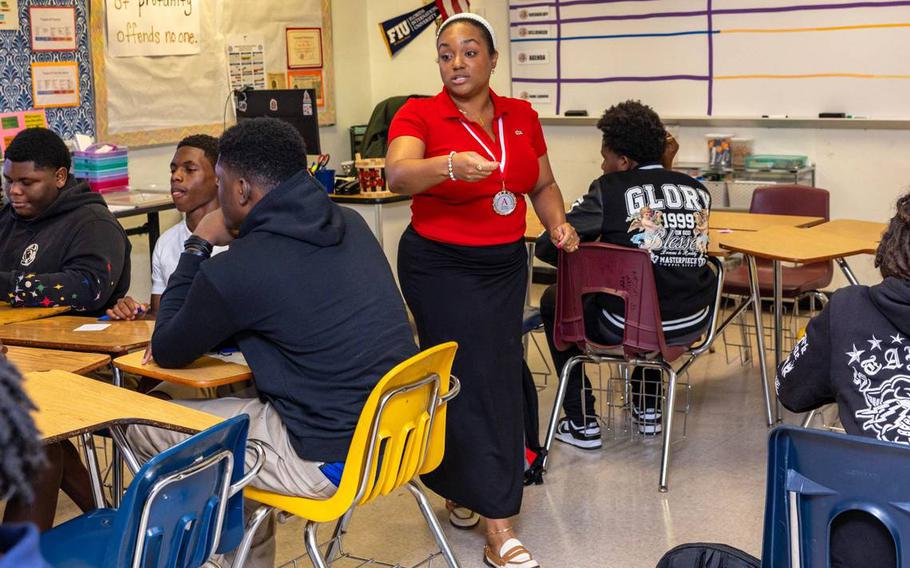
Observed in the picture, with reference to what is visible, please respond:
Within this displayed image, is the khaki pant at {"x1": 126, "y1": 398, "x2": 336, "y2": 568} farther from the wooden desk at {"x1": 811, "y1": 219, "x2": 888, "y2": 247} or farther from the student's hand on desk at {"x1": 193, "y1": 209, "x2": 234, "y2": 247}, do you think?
the wooden desk at {"x1": 811, "y1": 219, "x2": 888, "y2": 247}

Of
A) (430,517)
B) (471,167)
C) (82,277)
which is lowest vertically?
(430,517)

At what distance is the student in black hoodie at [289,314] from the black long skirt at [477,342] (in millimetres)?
558

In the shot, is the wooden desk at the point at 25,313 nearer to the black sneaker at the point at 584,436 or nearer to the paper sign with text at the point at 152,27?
the black sneaker at the point at 584,436

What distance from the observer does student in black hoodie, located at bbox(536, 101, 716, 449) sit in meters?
3.63

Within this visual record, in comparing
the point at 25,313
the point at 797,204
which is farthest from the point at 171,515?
the point at 797,204

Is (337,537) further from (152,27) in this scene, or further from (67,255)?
(152,27)

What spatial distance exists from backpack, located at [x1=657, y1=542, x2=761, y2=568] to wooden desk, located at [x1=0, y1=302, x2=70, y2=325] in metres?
2.03

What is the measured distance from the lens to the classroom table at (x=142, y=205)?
16.5ft

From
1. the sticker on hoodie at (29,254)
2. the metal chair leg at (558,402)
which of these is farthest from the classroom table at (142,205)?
the metal chair leg at (558,402)

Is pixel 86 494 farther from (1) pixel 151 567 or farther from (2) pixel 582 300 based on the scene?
(2) pixel 582 300

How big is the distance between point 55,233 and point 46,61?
216 cm

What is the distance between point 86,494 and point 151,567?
1.31 meters

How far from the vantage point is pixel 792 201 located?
483cm

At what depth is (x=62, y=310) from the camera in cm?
333
